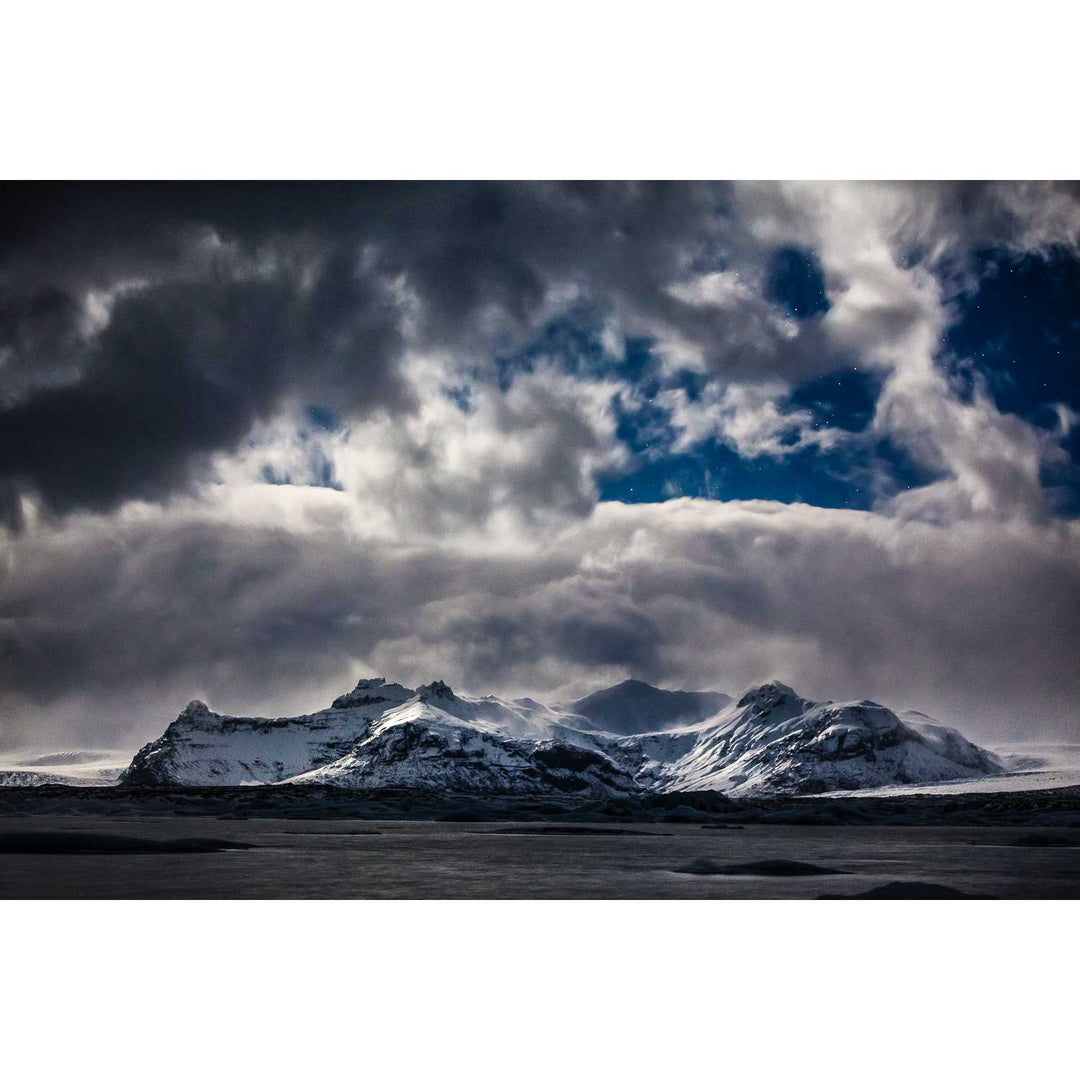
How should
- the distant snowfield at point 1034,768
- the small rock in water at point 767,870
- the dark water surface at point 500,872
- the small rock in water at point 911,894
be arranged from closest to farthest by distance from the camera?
1. the small rock in water at point 911,894
2. the dark water surface at point 500,872
3. the small rock in water at point 767,870
4. the distant snowfield at point 1034,768

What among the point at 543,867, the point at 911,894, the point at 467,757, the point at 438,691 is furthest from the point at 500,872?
the point at 438,691

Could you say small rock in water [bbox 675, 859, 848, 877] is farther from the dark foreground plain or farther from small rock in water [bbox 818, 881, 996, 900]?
small rock in water [bbox 818, 881, 996, 900]

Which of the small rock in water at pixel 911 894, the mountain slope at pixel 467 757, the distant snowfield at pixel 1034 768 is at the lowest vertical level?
the mountain slope at pixel 467 757

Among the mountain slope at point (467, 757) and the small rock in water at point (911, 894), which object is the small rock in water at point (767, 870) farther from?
the mountain slope at point (467, 757)

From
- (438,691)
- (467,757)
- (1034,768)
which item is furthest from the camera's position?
(438,691)

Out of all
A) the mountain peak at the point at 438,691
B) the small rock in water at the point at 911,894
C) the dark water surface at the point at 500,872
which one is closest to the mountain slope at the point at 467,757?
the mountain peak at the point at 438,691

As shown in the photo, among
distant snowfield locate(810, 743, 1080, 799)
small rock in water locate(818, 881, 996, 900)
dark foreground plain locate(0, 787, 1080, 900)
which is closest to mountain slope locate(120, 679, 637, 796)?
distant snowfield locate(810, 743, 1080, 799)

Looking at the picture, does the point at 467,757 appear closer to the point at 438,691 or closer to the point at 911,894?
the point at 438,691

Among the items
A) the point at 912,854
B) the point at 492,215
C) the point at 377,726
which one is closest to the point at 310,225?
the point at 492,215

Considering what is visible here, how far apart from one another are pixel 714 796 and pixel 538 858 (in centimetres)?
6248

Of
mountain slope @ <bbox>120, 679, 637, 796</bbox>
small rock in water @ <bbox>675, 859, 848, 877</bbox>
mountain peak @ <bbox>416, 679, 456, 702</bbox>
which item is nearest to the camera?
small rock in water @ <bbox>675, 859, 848, 877</bbox>

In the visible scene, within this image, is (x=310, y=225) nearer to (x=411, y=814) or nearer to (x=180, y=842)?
(x=180, y=842)

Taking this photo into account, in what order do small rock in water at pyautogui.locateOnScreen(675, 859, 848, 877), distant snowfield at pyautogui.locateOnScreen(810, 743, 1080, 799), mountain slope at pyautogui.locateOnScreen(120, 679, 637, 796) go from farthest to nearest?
1. mountain slope at pyautogui.locateOnScreen(120, 679, 637, 796)
2. distant snowfield at pyautogui.locateOnScreen(810, 743, 1080, 799)
3. small rock in water at pyautogui.locateOnScreen(675, 859, 848, 877)

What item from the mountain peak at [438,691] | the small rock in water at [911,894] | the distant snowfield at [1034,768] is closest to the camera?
the small rock in water at [911,894]
